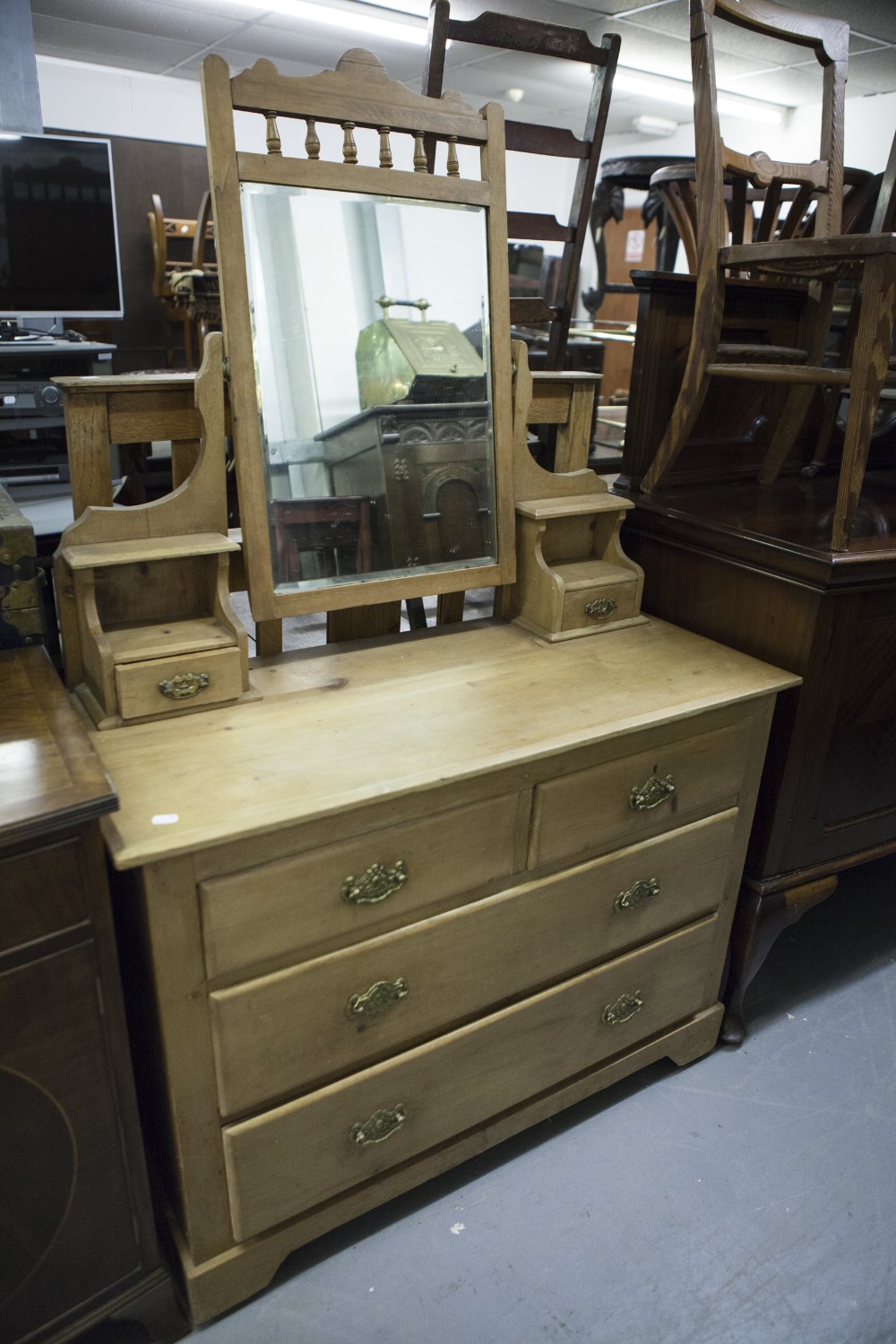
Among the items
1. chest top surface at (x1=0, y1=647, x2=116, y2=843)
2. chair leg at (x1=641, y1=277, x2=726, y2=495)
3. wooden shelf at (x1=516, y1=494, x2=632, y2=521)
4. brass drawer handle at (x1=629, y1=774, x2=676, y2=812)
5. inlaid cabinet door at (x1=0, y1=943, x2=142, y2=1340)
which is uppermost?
chair leg at (x1=641, y1=277, x2=726, y2=495)

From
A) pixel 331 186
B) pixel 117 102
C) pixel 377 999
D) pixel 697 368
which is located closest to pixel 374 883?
pixel 377 999

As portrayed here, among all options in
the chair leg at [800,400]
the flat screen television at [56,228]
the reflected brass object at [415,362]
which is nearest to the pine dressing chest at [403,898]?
the reflected brass object at [415,362]

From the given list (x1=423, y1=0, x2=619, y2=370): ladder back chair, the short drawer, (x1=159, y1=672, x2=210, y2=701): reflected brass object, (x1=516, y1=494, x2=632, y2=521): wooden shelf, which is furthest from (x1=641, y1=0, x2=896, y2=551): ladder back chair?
the short drawer

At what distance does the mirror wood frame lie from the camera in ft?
4.19

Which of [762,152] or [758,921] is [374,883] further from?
[762,152]

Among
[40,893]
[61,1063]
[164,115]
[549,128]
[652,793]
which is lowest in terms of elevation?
[61,1063]

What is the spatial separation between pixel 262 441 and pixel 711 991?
4.42ft

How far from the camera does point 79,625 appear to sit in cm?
132

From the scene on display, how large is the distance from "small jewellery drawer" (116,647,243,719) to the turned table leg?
1.08 metres

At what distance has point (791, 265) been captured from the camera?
1686mm

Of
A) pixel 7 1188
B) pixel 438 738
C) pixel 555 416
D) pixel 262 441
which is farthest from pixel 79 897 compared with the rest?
pixel 555 416

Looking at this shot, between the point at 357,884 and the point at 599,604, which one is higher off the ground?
the point at 599,604

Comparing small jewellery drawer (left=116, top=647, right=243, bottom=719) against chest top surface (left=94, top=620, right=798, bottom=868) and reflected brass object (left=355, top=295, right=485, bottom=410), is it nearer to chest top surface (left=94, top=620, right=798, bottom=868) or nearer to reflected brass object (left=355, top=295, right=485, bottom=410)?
chest top surface (left=94, top=620, right=798, bottom=868)

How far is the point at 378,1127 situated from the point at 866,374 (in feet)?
4.70
